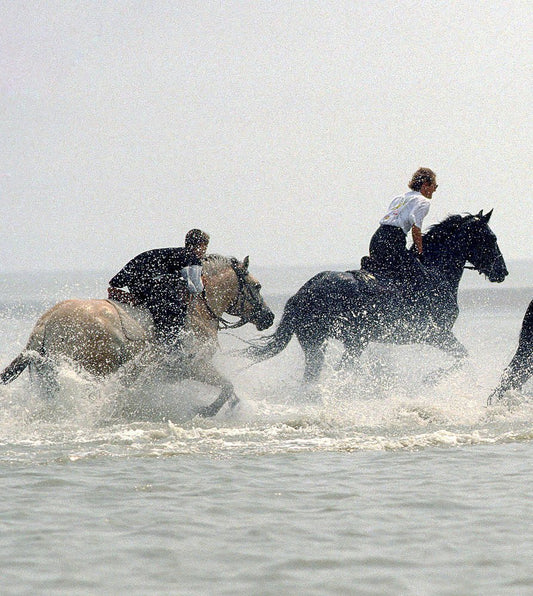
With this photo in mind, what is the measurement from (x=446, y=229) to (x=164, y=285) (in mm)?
3671

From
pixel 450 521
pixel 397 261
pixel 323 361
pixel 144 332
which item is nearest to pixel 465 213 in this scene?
pixel 397 261

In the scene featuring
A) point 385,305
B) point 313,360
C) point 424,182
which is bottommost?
point 313,360

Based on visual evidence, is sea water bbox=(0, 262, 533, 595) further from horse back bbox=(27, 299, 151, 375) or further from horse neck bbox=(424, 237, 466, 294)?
horse neck bbox=(424, 237, 466, 294)

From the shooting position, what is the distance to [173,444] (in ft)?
24.8

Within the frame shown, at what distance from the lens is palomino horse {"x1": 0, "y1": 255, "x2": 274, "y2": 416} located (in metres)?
8.45

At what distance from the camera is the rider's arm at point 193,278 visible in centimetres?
892

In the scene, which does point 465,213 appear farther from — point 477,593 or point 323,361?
point 477,593

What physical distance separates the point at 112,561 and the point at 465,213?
24.4 ft

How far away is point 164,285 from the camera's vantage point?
8906 millimetres

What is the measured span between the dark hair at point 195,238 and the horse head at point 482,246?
3355 millimetres

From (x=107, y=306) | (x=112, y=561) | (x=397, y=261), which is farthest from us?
(x=397, y=261)

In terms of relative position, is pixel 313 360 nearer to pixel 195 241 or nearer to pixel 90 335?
pixel 195 241

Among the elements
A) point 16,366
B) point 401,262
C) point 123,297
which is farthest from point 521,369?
point 16,366

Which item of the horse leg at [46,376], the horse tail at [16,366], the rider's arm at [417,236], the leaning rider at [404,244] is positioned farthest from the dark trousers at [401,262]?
the horse tail at [16,366]
